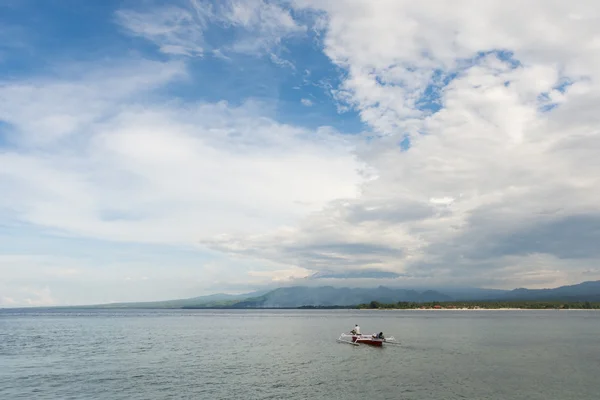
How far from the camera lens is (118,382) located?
Result: 4912 cm

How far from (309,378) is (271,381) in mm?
4724

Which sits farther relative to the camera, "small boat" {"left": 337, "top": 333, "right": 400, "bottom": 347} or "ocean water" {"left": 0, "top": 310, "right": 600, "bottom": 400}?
"small boat" {"left": 337, "top": 333, "right": 400, "bottom": 347}

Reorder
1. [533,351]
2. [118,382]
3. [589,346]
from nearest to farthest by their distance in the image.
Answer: [118,382], [533,351], [589,346]

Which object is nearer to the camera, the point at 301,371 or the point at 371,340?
the point at 301,371

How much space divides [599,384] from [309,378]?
29.9 metres

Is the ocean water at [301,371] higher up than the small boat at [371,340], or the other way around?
the small boat at [371,340]

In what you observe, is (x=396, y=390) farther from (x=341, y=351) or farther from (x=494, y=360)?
(x=341, y=351)

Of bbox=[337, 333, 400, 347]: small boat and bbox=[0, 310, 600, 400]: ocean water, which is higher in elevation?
bbox=[337, 333, 400, 347]: small boat

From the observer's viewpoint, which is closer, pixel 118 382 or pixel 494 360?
pixel 118 382

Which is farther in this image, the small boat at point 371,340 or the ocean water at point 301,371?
the small boat at point 371,340

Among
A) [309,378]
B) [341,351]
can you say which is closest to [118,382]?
[309,378]

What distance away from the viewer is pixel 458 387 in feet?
152

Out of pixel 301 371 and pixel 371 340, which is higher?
pixel 371 340

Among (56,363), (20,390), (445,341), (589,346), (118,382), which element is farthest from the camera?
(445,341)
